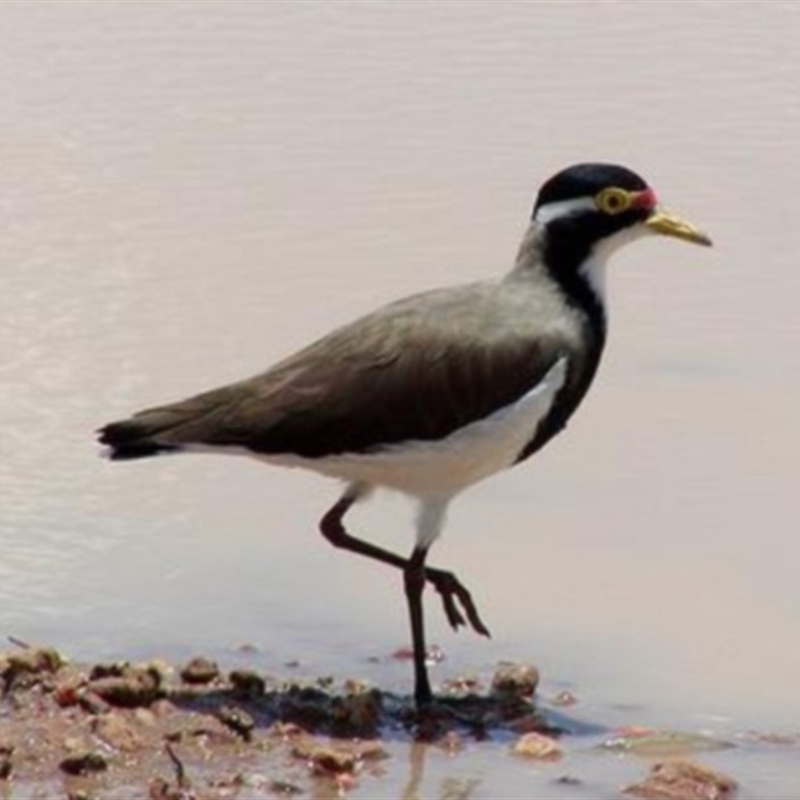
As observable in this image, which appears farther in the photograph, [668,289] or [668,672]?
[668,289]

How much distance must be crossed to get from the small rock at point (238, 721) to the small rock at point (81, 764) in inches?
17.6

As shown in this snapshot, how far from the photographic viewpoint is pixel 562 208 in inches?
375

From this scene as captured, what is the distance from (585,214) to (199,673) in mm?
1641

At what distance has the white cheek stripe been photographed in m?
9.53

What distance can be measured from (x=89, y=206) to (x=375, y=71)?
223 centimetres

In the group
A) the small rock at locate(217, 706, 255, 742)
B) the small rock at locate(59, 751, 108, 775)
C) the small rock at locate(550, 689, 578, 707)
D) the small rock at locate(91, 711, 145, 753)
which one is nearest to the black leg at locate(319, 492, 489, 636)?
the small rock at locate(550, 689, 578, 707)

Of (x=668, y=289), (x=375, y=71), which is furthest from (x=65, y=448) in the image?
(x=375, y=71)

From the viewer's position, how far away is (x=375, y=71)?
573 inches

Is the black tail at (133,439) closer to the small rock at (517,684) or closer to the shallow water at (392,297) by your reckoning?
the shallow water at (392,297)

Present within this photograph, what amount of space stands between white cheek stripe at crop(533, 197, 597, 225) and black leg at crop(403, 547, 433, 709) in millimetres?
970

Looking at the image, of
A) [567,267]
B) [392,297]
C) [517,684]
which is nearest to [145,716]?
[517,684]

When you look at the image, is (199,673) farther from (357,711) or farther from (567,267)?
(567,267)

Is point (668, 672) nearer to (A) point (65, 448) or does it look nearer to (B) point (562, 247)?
(B) point (562, 247)

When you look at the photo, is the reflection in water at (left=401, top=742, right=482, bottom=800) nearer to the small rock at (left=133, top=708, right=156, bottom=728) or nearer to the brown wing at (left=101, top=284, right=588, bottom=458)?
the small rock at (left=133, top=708, right=156, bottom=728)
